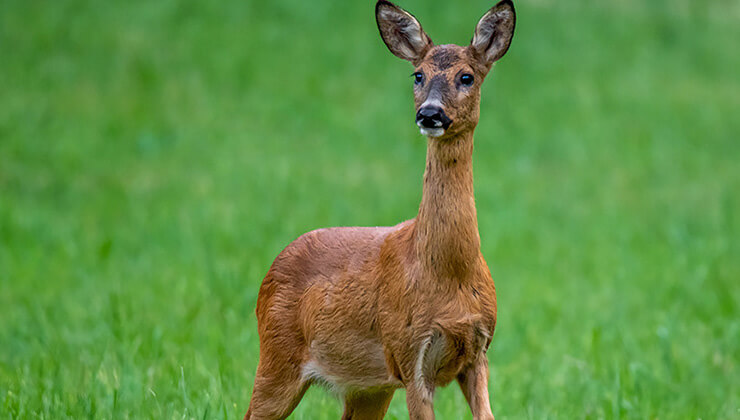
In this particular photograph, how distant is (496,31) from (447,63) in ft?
0.87

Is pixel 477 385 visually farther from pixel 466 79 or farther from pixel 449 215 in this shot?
pixel 466 79

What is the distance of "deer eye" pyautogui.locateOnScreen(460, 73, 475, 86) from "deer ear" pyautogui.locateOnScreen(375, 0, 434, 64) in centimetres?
28

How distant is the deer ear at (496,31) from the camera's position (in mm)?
3732

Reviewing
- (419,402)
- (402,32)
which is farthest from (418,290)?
(402,32)

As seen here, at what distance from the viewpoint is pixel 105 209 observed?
10.9m

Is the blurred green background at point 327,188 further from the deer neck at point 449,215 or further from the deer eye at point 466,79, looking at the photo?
the deer eye at point 466,79

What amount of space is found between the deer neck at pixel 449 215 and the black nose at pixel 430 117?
8.0 inches

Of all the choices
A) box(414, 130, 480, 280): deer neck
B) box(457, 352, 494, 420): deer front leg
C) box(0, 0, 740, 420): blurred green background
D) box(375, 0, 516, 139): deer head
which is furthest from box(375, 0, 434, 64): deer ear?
box(0, 0, 740, 420): blurred green background

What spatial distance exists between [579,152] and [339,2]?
5.75 meters

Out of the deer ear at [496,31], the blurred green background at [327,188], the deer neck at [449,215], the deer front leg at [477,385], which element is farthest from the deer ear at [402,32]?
the blurred green background at [327,188]

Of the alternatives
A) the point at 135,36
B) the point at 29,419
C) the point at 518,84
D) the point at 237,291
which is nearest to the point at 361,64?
the point at 518,84

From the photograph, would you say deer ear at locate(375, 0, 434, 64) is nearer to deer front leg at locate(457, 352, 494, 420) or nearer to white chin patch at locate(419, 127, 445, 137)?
white chin patch at locate(419, 127, 445, 137)

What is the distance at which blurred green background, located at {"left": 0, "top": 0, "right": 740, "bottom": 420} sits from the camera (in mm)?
6145

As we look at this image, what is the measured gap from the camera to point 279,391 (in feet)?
13.5
